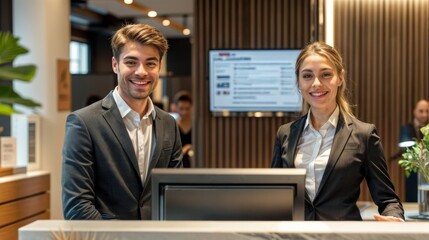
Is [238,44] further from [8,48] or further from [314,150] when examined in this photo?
[314,150]

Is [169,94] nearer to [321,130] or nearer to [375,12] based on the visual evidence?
[375,12]

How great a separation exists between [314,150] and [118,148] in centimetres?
74

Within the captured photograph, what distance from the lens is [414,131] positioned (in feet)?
23.4

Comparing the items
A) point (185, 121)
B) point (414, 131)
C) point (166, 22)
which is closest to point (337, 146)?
point (414, 131)

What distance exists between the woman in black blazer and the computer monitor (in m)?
0.61

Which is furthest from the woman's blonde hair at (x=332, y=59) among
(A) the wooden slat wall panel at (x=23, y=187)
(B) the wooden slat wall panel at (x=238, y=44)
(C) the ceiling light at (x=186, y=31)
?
(C) the ceiling light at (x=186, y=31)

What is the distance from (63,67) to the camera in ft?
24.8

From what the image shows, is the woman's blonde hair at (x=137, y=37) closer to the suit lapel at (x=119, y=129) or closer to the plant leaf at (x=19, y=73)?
the suit lapel at (x=119, y=129)

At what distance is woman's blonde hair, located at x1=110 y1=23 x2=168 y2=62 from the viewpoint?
2529 millimetres

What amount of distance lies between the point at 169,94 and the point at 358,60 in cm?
851

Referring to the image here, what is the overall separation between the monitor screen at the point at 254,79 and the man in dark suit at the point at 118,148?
15.9 feet

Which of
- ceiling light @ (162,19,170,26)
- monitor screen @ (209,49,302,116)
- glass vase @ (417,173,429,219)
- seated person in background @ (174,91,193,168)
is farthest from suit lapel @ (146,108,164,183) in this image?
ceiling light @ (162,19,170,26)

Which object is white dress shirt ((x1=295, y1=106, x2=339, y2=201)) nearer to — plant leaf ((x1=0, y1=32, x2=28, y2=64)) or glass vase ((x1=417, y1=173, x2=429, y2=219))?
glass vase ((x1=417, y1=173, x2=429, y2=219))

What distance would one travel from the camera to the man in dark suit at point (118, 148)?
249 centimetres
